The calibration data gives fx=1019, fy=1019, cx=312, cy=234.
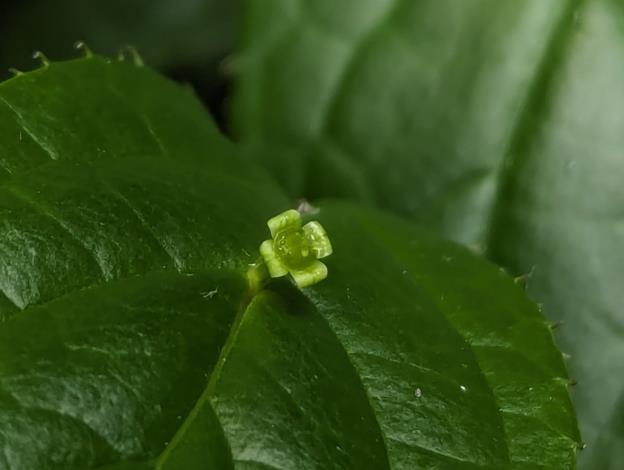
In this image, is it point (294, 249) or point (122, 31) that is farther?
A: point (122, 31)

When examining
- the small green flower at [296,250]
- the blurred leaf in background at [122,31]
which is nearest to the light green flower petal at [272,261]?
the small green flower at [296,250]

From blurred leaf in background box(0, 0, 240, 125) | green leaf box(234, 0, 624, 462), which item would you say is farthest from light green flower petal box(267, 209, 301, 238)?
blurred leaf in background box(0, 0, 240, 125)

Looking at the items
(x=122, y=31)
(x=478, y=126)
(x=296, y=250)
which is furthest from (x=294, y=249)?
(x=122, y=31)

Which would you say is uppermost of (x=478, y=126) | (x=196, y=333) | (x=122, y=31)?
(x=122, y=31)

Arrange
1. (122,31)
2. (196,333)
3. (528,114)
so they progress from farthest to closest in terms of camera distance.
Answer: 1. (122,31)
2. (528,114)
3. (196,333)

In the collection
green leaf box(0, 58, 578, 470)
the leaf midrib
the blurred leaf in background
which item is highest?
the blurred leaf in background

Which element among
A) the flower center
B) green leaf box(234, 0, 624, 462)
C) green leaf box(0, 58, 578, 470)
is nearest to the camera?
green leaf box(0, 58, 578, 470)

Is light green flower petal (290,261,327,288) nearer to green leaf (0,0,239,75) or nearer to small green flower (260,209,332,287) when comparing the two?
small green flower (260,209,332,287)

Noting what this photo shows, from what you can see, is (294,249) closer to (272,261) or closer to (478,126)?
(272,261)
